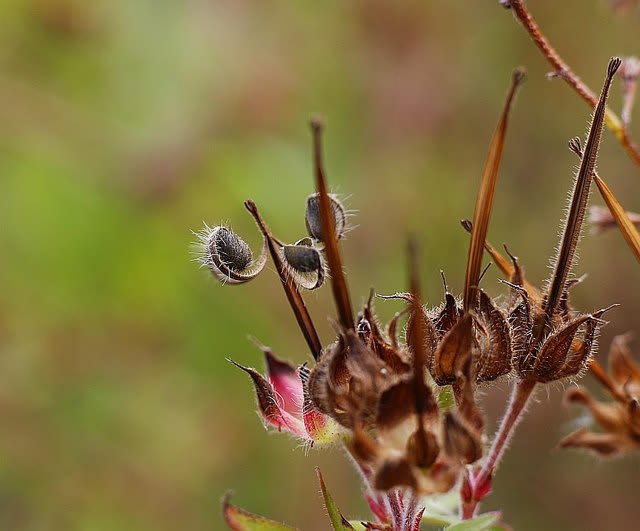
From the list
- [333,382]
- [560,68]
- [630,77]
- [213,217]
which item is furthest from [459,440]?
[213,217]

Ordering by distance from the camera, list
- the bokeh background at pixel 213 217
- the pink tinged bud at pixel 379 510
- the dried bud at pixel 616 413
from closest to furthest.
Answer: the pink tinged bud at pixel 379 510 → the dried bud at pixel 616 413 → the bokeh background at pixel 213 217

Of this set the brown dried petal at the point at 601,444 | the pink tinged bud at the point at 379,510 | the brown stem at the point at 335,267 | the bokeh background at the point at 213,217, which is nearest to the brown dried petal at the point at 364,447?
the brown stem at the point at 335,267

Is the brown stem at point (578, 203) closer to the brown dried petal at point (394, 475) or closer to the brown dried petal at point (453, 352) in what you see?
the brown dried petal at point (453, 352)

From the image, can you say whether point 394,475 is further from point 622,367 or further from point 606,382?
point 622,367

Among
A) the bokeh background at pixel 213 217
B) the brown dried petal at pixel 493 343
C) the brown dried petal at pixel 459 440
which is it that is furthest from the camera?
the bokeh background at pixel 213 217

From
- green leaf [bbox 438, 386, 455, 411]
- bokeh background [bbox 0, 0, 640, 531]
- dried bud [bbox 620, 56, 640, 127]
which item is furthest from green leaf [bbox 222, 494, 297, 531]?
bokeh background [bbox 0, 0, 640, 531]

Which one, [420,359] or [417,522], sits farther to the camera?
[417,522]
